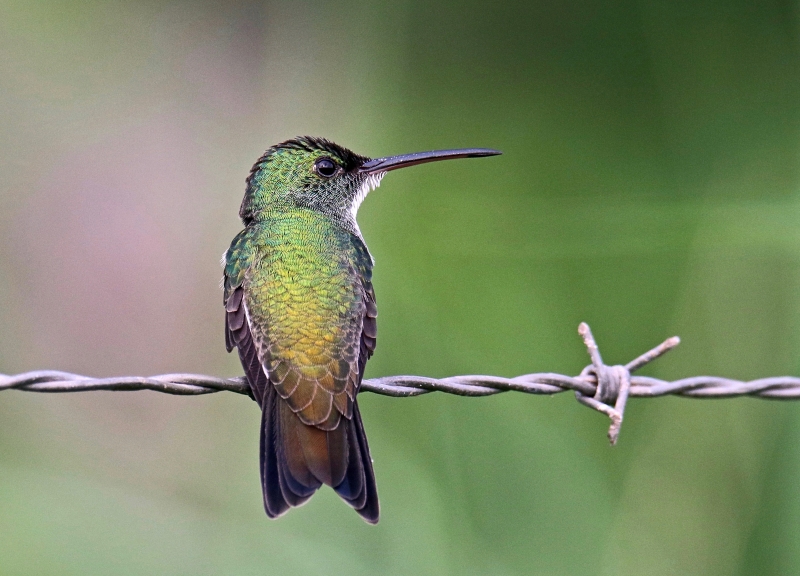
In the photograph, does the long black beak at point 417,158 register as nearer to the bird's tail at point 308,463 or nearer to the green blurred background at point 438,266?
the green blurred background at point 438,266

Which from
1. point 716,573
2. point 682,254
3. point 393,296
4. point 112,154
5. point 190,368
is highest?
point 112,154

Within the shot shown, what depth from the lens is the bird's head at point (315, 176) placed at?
435 cm

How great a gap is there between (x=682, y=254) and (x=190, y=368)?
3492mm

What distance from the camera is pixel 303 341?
3232 mm

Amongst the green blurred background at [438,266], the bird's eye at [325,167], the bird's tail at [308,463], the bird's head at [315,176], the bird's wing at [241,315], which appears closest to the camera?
the bird's tail at [308,463]

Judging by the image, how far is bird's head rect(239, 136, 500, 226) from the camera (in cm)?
435

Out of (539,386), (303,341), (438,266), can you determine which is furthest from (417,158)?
(539,386)

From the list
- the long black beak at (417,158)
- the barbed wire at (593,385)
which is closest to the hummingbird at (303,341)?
the barbed wire at (593,385)

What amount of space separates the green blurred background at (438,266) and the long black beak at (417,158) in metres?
1.28

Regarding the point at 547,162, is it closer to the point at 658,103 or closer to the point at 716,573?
the point at 658,103

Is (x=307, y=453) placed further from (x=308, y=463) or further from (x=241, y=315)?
(x=241, y=315)

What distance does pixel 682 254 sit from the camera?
5.45 m

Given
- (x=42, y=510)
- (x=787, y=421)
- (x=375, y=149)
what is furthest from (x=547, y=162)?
(x=42, y=510)

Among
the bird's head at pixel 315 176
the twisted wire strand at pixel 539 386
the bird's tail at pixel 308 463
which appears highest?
the bird's head at pixel 315 176
